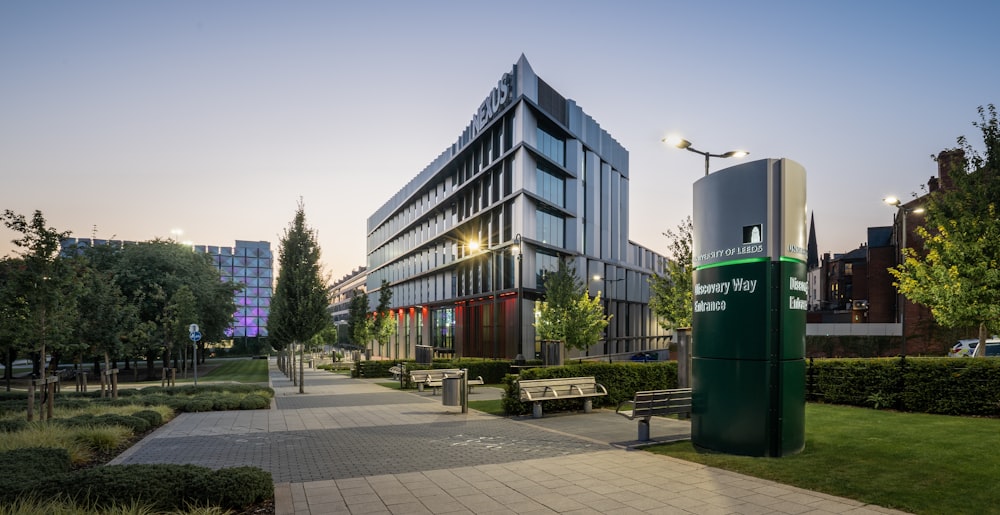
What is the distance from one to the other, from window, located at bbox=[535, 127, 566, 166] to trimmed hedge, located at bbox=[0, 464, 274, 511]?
3854 cm

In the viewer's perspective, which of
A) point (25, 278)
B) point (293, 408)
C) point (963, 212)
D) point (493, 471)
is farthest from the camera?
point (293, 408)

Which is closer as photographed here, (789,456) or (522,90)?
(789,456)

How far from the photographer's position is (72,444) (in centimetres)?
1022

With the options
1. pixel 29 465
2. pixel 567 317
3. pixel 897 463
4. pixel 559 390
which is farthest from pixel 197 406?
pixel 897 463

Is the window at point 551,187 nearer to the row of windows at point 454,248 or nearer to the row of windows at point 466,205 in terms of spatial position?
the row of windows at point 466,205

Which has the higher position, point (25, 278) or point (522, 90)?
point (522, 90)

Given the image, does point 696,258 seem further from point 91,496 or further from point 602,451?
point 91,496

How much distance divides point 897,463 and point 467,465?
620cm

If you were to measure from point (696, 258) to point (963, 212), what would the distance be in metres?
9.46

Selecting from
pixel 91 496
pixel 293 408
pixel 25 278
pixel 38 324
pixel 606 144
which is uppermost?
pixel 606 144

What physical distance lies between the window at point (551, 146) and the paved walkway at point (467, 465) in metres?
30.9

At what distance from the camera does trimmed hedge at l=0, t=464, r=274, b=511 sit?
251 inches

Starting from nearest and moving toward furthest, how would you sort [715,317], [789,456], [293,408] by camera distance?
[789,456] < [715,317] < [293,408]

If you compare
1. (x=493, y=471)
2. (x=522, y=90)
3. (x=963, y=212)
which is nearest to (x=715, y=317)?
(x=493, y=471)
